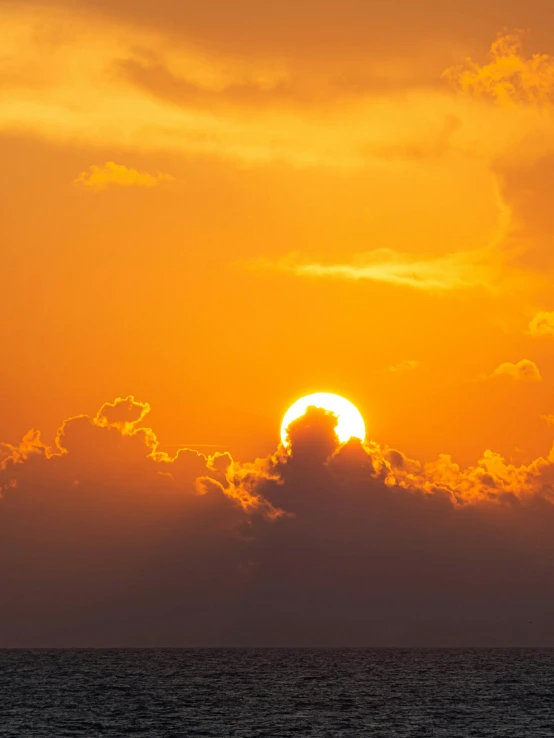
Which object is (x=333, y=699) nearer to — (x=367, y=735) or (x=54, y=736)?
(x=367, y=735)

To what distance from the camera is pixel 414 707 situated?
164375 millimetres

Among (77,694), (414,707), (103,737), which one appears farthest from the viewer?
(77,694)

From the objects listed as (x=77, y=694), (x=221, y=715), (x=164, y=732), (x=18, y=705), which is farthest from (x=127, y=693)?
(x=164, y=732)

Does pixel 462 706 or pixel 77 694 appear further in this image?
pixel 77 694

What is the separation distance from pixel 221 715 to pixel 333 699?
1551 inches

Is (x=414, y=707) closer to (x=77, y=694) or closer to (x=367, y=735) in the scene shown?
(x=367, y=735)

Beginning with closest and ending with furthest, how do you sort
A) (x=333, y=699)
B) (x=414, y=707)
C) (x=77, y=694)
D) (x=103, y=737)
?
(x=103, y=737) < (x=414, y=707) < (x=333, y=699) < (x=77, y=694)

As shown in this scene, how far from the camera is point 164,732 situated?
4975 inches

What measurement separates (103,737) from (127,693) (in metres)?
81.5

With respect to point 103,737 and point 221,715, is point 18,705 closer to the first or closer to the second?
point 221,715

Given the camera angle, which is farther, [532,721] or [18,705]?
[18,705]

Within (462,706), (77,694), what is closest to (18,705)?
(77,694)

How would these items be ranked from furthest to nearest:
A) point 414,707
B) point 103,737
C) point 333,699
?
point 333,699 → point 414,707 → point 103,737

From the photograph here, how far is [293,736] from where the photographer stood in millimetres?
124062
